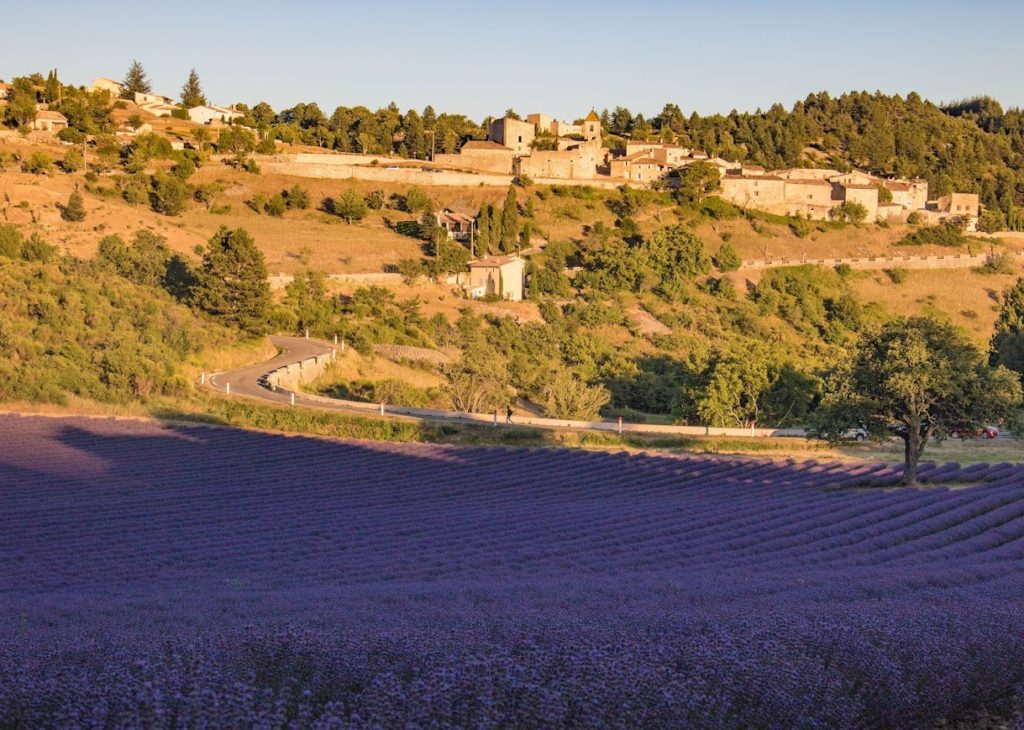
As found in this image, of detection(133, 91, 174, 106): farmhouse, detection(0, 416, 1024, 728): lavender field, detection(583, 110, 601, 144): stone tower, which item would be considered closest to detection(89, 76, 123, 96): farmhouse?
detection(133, 91, 174, 106): farmhouse

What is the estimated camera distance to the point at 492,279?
5603 cm

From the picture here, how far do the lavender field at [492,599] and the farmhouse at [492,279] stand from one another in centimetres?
3725

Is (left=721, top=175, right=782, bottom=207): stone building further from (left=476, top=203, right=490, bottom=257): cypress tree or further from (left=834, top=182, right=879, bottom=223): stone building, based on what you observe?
(left=476, top=203, right=490, bottom=257): cypress tree

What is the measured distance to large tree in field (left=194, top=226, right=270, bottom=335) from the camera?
39938 millimetres

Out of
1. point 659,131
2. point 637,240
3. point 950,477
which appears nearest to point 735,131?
point 659,131

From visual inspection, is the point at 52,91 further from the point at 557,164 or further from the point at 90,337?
the point at 90,337

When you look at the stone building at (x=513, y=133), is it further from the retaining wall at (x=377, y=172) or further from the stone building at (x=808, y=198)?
the stone building at (x=808, y=198)

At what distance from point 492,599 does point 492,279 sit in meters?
48.5

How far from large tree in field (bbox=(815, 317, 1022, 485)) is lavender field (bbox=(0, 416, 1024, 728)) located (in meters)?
1.72

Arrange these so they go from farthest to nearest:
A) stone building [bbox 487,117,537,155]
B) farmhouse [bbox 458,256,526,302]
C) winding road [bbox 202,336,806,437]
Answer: stone building [bbox 487,117,537,155] → farmhouse [bbox 458,256,526,302] → winding road [bbox 202,336,806,437]

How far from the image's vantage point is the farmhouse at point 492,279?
5562 cm

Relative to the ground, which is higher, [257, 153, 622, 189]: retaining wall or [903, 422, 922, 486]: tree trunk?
[257, 153, 622, 189]: retaining wall

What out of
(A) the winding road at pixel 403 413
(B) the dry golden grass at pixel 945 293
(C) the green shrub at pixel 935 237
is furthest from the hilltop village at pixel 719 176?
(A) the winding road at pixel 403 413

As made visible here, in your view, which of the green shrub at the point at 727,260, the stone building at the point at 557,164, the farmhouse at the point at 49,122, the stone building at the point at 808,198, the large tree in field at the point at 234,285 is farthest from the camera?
the stone building at the point at 808,198
